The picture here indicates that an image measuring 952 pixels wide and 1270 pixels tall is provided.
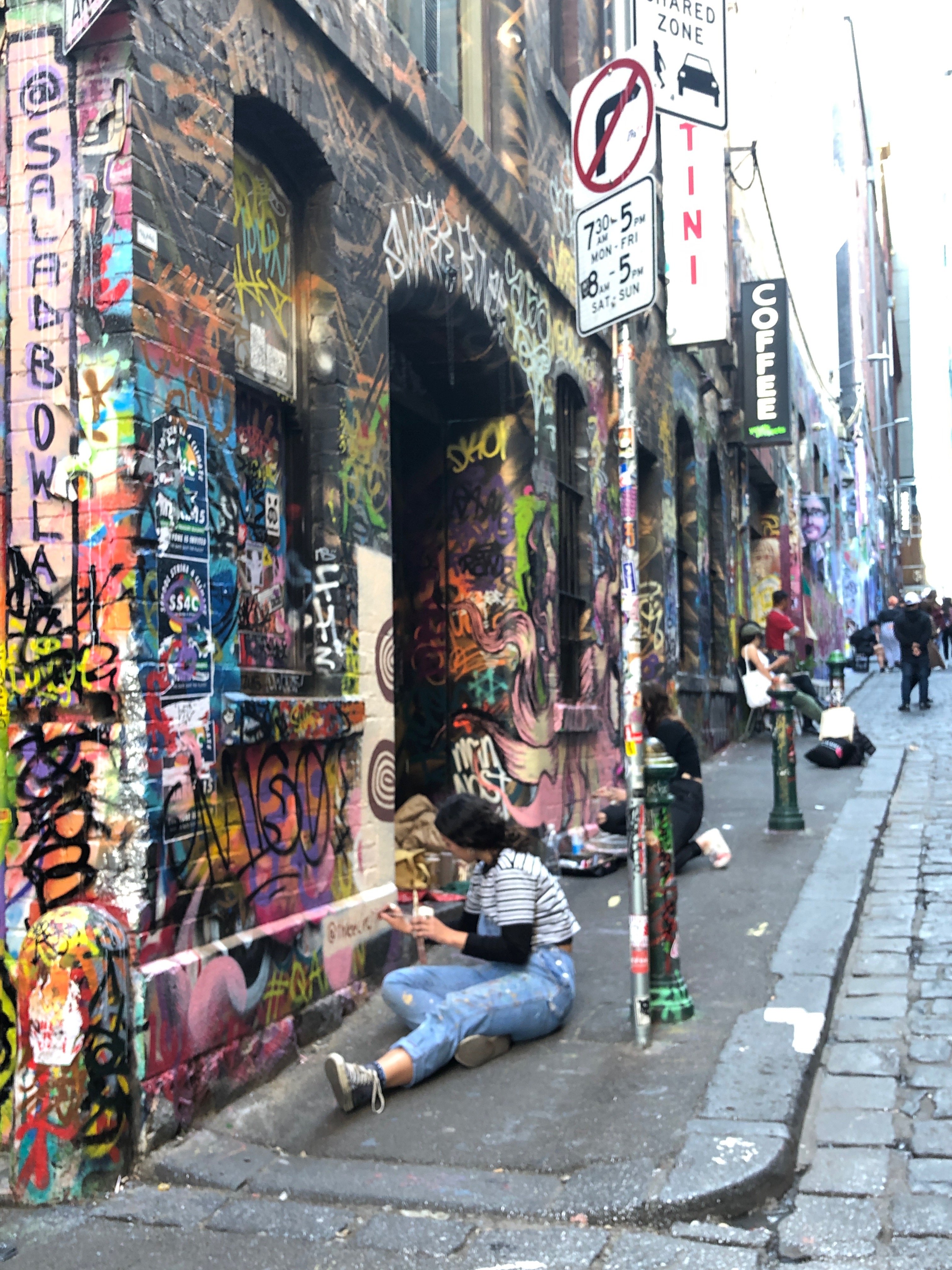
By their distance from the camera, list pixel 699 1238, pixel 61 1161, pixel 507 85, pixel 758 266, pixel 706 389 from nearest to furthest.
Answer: pixel 699 1238 → pixel 61 1161 → pixel 507 85 → pixel 706 389 → pixel 758 266

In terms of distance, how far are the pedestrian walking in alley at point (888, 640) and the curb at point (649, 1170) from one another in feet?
59.7

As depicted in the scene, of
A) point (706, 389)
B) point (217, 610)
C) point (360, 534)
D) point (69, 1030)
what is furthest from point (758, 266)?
point (69, 1030)

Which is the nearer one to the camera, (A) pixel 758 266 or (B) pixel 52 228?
(B) pixel 52 228

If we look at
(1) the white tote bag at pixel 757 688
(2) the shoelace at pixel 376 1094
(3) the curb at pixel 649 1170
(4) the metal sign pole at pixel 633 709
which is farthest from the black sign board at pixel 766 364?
(2) the shoelace at pixel 376 1094

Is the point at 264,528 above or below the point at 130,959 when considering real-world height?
above

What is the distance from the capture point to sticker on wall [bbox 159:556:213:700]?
14.6ft

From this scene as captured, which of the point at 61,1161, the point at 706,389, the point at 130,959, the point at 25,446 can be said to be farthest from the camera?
the point at 706,389

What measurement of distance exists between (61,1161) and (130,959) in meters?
0.62

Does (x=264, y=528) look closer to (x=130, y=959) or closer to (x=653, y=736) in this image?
(x=130, y=959)

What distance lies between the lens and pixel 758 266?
20.7m

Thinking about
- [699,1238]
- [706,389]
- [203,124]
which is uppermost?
[706,389]

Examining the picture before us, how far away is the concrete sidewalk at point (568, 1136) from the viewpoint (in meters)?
3.64

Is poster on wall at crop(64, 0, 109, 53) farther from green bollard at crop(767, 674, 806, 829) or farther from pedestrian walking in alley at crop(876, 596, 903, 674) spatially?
pedestrian walking in alley at crop(876, 596, 903, 674)

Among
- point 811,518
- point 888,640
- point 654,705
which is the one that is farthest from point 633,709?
point 888,640
